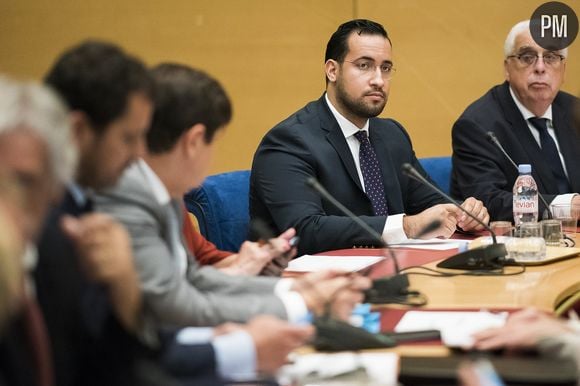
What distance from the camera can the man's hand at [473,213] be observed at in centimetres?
353

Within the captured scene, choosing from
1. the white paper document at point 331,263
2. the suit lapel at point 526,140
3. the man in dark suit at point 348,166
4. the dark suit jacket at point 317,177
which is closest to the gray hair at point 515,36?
the suit lapel at point 526,140

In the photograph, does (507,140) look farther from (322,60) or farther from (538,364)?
(538,364)

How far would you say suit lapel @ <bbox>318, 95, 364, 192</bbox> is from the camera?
12.1 feet

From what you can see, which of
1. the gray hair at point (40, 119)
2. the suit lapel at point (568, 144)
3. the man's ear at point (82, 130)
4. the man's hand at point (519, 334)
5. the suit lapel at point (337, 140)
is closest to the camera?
the gray hair at point (40, 119)

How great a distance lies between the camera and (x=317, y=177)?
367 centimetres

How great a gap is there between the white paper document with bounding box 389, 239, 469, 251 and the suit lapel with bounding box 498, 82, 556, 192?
103 cm

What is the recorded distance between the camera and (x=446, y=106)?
5703mm

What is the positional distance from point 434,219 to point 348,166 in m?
0.54

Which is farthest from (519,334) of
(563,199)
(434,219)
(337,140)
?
(563,199)

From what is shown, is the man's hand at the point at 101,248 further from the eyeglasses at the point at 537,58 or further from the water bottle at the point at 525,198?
the eyeglasses at the point at 537,58

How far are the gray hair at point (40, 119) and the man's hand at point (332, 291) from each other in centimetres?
94

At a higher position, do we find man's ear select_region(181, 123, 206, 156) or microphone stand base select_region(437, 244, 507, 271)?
man's ear select_region(181, 123, 206, 156)
